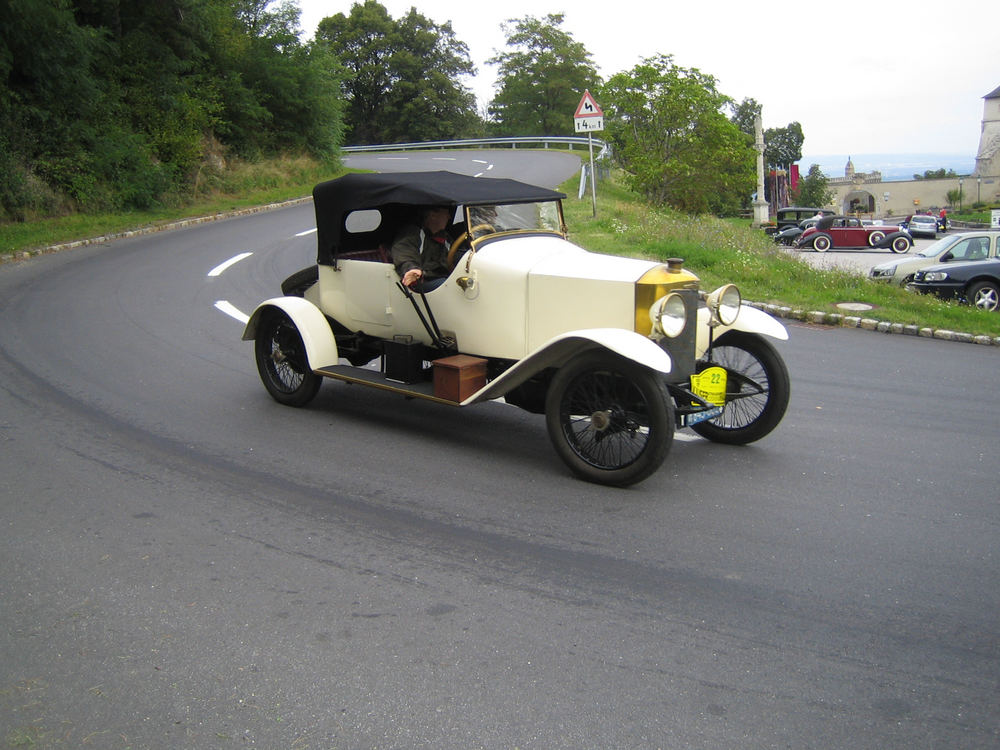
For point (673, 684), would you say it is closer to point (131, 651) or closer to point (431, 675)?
point (431, 675)

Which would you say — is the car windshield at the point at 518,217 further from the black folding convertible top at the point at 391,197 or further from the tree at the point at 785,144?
the tree at the point at 785,144

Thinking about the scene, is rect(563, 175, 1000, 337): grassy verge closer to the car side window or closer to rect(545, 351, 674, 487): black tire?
the car side window

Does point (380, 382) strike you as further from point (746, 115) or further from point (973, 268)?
point (746, 115)

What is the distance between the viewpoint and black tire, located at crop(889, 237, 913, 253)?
1347 inches

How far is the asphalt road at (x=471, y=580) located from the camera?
10.2 ft

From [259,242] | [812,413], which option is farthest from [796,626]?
[259,242]

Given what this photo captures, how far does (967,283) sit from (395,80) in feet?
194

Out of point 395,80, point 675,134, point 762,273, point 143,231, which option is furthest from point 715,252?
point 395,80

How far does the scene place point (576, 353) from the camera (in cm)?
534

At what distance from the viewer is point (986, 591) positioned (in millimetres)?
4012

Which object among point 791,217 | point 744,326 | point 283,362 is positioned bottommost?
point 283,362

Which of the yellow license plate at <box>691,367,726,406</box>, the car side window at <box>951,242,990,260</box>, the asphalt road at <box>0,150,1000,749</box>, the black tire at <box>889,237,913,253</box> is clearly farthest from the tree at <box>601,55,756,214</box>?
the yellow license plate at <box>691,367,726,406</box>

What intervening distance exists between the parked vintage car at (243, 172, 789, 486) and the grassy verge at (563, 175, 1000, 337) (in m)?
6.95

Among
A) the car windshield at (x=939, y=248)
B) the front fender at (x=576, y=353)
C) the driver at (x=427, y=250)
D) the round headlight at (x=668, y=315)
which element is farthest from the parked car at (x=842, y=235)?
the front fender at (x=576, y=353)
